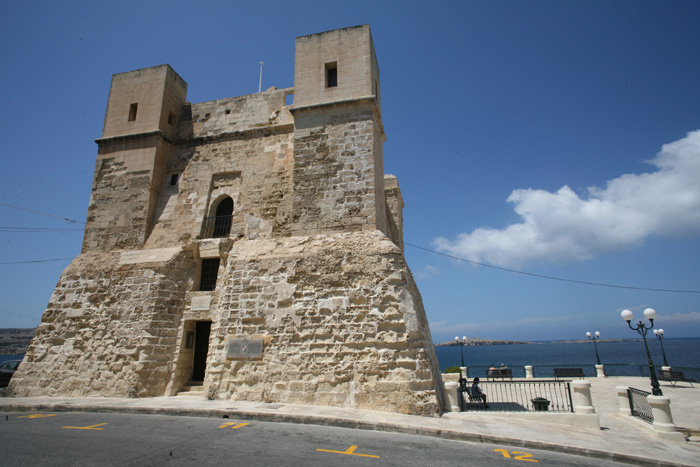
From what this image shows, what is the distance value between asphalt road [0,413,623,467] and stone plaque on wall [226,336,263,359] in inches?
77.3

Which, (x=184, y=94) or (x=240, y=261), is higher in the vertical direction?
(x=184, y=94)

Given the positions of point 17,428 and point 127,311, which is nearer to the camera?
point 17,428

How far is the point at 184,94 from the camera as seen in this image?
13.8m

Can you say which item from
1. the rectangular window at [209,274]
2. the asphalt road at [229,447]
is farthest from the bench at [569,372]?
the rectangular window at [209,274]

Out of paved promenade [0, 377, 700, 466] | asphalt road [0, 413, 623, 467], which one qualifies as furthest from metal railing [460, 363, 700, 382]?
asphalt road [0, 413, 623, 467]

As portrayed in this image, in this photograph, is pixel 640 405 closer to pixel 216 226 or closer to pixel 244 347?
pixel 244 347

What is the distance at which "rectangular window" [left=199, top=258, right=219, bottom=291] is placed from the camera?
10.9 m

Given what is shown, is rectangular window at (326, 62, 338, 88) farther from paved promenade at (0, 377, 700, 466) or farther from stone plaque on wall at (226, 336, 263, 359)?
paved promenade at (0, 377, 700, 466)

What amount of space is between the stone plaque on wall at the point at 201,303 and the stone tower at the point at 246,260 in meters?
0.03

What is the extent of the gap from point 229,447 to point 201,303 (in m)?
5.74

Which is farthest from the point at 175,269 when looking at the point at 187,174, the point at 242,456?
the point at 242,456

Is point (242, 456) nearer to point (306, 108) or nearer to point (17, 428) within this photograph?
point (17, 428)

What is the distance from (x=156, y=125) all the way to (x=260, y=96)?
11.9 feet

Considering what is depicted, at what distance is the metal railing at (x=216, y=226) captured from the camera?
11.4 meters
